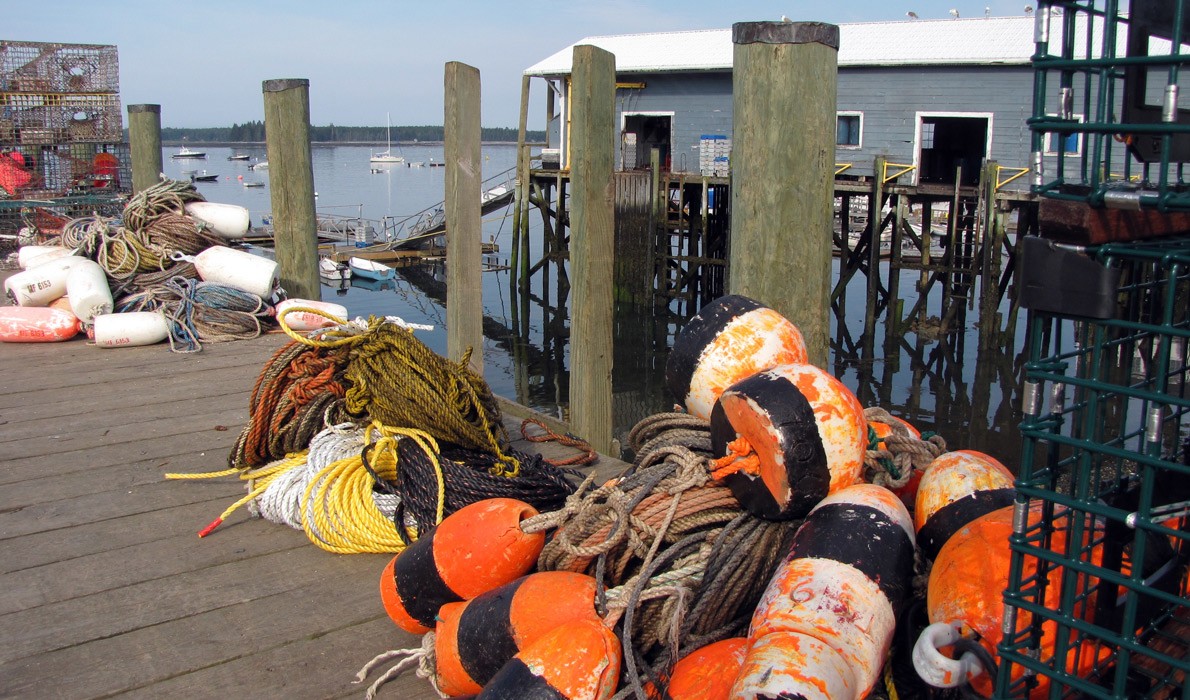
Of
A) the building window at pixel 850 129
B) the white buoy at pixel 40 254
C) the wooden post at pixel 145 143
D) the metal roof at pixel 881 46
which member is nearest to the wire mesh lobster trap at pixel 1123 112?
the white buoy at pixel 40 254

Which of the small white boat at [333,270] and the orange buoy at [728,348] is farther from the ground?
the orange buoy at [728,348]

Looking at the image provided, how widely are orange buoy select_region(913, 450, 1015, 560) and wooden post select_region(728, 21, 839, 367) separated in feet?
2.99

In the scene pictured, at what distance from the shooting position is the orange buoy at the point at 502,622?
2.40 meters

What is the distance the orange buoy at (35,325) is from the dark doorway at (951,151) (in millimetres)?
24583

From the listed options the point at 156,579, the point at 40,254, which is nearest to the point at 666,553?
the point at 156,579

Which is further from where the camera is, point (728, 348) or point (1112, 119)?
point (728, 348)

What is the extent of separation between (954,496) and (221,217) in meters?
7.10

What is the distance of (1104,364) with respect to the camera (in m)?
1.79

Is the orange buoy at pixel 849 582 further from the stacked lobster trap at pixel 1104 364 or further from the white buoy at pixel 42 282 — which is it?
the white buoy at pixel 42 282

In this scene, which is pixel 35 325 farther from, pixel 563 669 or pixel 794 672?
pixel 794 672

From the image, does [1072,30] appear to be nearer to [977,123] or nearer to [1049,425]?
[1049,425]

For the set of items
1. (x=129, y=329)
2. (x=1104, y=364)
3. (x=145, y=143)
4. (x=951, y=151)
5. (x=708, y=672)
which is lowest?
(x=708, y=672)

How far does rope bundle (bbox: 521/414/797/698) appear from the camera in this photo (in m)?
2.42

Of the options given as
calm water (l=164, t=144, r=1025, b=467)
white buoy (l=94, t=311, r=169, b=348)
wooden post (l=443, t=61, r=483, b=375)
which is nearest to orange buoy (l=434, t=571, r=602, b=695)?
wooden post (l=443, t=61, r=483, b=375)
